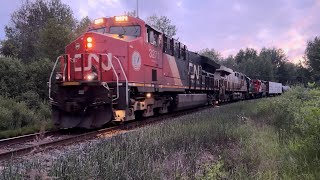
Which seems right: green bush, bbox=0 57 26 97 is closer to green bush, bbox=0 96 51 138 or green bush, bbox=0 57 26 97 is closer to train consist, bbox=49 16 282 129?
green bush, bbox=0 96 51 138

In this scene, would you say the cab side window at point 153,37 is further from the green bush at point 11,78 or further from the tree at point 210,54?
the tree at point 210,54

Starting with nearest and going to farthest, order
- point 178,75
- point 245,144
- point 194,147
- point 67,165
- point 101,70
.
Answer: point 67,165 → point 194,147 → point 245,144 → point 101,70 → point 178,75

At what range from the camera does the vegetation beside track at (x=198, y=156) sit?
14.7 feet

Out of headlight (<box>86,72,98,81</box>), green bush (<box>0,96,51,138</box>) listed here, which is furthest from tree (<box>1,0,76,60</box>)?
headlight (<box>86,72,98,81</box>)

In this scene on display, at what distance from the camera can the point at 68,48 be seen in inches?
468

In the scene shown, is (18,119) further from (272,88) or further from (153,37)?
(272,88)

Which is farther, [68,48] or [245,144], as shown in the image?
[68,48]

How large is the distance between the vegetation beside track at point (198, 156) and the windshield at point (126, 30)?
483 cm

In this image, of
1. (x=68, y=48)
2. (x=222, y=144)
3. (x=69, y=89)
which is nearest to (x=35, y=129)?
(x=69, y=89)

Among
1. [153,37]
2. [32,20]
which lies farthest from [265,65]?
[153,37]

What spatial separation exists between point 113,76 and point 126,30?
232 centimetres

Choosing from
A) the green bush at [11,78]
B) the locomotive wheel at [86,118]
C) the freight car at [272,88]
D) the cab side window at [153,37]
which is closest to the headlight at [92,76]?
the locomotive wheel at [86,118]

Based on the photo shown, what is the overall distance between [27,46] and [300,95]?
28404mm

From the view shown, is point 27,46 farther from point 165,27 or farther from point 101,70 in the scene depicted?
point 101,70
